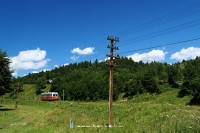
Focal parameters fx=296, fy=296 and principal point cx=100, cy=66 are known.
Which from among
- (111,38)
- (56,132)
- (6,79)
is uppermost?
(111,38)

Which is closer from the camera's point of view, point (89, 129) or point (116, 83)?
point (89, 129)

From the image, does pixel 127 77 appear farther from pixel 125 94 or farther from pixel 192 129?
pixel 192 129

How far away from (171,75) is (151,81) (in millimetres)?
21929

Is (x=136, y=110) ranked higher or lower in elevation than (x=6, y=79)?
lower

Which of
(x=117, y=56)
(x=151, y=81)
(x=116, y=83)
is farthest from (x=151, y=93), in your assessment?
(x=117, y=56)

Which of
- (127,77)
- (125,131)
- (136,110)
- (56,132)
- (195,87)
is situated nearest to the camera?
(125,131)

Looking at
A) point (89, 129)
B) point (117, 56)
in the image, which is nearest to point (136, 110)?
point (117, 56)

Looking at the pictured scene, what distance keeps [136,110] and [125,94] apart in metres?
84.2

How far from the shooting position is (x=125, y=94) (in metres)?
128

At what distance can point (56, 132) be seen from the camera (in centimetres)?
3089

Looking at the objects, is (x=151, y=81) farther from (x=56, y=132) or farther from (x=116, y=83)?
(x=56, y=132)

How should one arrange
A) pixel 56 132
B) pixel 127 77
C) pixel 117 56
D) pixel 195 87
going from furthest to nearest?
pixel 127 77, pixel 195 87, pixel 117 56, pixel 56 132

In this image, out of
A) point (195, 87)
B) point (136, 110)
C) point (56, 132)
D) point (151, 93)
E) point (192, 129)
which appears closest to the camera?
point (192, 129)

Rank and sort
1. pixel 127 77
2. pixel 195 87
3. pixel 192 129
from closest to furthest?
1. pixel 192 129
2. pixel 195 87
3. pixel 127 77
